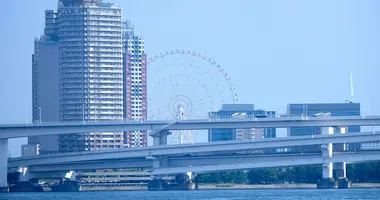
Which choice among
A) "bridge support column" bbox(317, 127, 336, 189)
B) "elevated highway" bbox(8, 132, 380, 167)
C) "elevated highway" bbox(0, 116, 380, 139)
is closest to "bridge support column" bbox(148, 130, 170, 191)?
"elevated highway" bbox(0, 116, 380, 139)

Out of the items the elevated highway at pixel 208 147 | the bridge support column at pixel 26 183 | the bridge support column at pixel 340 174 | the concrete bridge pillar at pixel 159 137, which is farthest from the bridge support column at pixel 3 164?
the bridge support column at pixel 340 174

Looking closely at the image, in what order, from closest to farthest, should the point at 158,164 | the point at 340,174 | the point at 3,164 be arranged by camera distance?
1. the point at 340,174
2. the point at 3,164
3. the point at 158,164

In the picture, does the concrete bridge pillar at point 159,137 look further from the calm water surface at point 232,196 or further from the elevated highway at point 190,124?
the calm water surface at point 232,196

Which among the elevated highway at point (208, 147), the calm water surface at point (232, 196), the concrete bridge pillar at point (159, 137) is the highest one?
the concrete bridge pillar at point (159, 137)

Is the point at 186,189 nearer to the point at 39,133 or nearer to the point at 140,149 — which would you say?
the point at 140,149

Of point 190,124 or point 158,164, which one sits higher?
point 190,124

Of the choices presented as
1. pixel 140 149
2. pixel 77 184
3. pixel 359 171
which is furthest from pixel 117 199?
pixel 359 171

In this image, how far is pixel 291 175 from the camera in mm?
162500

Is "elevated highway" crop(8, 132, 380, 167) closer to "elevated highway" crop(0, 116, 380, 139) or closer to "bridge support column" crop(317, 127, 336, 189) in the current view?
"bridge support column" crop(317, 127, 336, 189)

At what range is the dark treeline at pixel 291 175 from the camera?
15762 cm

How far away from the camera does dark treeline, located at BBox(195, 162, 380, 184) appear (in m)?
158

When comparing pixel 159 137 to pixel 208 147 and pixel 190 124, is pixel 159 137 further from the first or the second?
pixel 208 147

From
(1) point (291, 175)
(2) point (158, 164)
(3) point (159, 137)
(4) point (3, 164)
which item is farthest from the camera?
(1) point (291, 175)

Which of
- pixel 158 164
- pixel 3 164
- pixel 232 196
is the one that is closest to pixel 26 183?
pixel 3 164
